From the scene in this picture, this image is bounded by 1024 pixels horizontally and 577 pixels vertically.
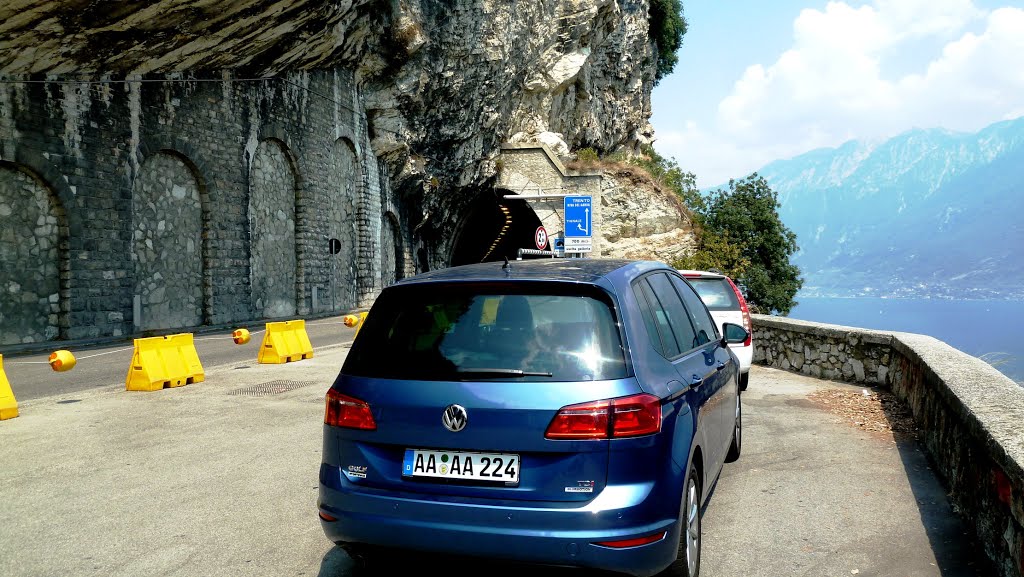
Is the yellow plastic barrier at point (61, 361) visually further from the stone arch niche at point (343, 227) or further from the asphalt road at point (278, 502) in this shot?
the stone arch niche at point (343, 227)

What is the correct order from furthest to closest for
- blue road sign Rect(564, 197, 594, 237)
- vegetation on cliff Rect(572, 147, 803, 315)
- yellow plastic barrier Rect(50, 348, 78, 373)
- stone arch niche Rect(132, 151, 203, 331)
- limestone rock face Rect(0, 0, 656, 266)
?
vegetation on cliff Rect(572, 147, 803, 315), blue road sign Rect(564, 197, 594, 237), stone arch niche Rect(132, 151, 203, 331), limestone rock face Rect(0, 0, 656, 266), yellow plastic barrier Rect(50, 348, 78, 373)

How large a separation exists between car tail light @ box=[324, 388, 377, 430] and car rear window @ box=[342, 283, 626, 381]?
0.14 meters

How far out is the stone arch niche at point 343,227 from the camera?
28641mm

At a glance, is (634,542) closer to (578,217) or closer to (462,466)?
(462,466)

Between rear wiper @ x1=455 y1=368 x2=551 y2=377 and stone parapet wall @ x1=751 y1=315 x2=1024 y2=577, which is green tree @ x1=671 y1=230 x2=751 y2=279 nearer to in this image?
stone parapet wall @ x1=751 y1=315 x2=1024 y2=577

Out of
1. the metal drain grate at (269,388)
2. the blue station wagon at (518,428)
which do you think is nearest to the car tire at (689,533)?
the blue station wagon at (518,428)

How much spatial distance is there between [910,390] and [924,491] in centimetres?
309

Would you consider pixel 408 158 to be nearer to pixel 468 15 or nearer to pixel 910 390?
pixel 468 15

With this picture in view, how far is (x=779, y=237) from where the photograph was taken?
41438 mm

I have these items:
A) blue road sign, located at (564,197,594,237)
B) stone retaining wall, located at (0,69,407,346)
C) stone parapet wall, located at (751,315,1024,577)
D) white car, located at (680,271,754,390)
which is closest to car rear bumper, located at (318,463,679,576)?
stone parapet wall, located at (751,315,1024,577)

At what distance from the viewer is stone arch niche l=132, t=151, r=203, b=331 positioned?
63.8 ft

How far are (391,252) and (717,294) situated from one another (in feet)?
82.9

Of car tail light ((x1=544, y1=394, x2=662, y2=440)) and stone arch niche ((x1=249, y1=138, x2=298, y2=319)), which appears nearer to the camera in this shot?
car tail light ((x1=544, y1=394, x2=662, y2=440))

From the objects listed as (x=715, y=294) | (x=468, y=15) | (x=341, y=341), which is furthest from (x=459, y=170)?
(x=715, y=294)
